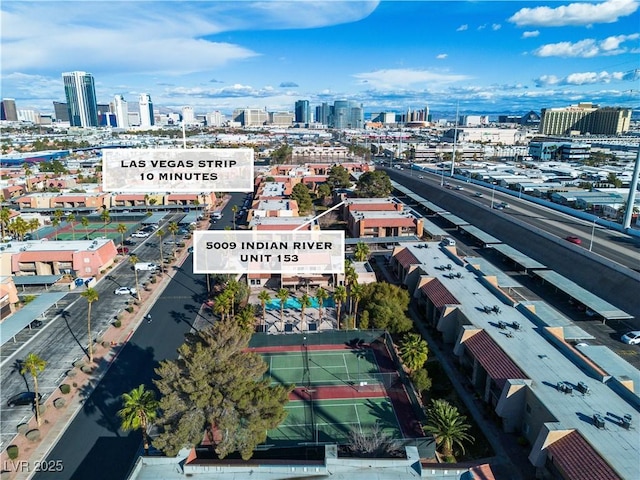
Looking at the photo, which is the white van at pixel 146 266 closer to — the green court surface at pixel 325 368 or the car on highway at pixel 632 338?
the green court surface at pixel 325 368

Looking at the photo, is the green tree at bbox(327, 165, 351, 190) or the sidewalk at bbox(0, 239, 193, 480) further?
the green tree at bbox(327, 165, 351, 190)

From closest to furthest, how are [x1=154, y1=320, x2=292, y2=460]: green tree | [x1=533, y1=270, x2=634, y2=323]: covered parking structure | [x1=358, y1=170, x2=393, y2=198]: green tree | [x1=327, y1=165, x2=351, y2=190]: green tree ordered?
[x1=154, y1=320, x2=292, y2=460]: green tree
[x1=533, y1=270, x2=634, y2=323]: covered parking structure
[x1=358, y1=170, x2=393, y2=198]: green tree
[x1=327, y1=165, x2=351, y2=190]: green tree

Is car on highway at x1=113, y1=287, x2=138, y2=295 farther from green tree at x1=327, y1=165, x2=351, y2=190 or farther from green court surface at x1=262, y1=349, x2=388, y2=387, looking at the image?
green tree at x1=327, y1=165, x2=351, y2=190

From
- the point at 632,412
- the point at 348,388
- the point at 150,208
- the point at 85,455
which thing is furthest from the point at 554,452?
the point at 150,208

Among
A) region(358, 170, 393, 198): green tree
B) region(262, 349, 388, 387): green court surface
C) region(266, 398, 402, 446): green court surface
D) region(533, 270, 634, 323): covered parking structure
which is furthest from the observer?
region(358, 170, 393, 198): green tree

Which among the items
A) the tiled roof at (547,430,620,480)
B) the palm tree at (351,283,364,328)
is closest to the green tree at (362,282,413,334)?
the palm tree at (351,283,364,328)

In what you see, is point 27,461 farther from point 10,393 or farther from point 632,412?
point 632,412

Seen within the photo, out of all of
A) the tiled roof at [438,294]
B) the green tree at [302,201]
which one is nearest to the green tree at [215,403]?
the tiled roof at [438,294]
